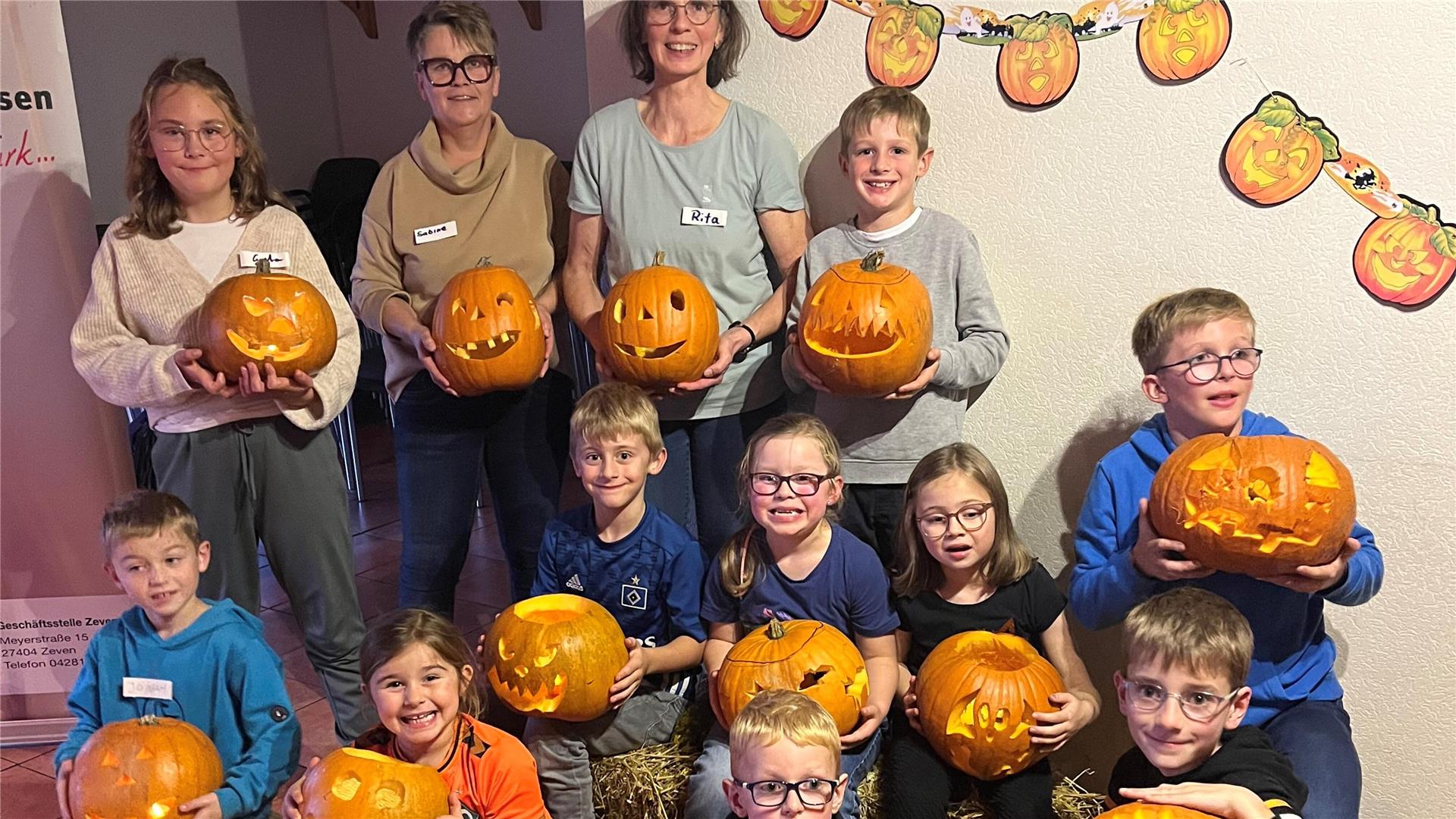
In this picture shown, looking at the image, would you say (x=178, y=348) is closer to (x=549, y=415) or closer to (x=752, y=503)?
(x=549, y=415)

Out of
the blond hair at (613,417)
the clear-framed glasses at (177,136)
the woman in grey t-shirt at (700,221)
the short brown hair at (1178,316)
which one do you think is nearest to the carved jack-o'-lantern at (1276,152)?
the short brown hair at (1178,316)

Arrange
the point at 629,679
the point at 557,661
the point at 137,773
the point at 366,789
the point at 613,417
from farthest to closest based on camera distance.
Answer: the point at 613,417, the point at 629,679, the point at 557,661, the point at 137,773, the point at 366,789

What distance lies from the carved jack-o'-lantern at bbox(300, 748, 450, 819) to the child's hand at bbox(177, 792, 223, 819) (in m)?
0.31

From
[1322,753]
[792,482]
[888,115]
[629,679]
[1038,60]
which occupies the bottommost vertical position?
[1322,753]

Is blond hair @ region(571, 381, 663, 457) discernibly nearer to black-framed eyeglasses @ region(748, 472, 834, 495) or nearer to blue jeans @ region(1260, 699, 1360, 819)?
black-framed eyeglasses @ region(748, 472, 834, 495)

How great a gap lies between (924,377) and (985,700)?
78 centimetres

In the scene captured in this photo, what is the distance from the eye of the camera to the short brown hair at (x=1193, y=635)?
1.94 meters

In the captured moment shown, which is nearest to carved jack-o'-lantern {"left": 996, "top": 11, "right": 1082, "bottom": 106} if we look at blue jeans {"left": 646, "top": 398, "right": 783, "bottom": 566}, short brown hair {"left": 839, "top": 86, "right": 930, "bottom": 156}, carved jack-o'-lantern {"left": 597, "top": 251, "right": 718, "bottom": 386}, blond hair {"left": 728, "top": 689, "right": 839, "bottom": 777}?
short brown hair {"left": 839, "top": 86, "right": 930, "bottom": 156}

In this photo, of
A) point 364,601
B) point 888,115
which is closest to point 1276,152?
point 888,115

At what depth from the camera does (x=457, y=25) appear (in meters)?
2.81

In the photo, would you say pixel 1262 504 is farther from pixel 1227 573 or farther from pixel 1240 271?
pixel 1240 271

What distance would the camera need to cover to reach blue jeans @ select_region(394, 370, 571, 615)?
2.99 m

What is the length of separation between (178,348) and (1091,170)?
2.34 meters

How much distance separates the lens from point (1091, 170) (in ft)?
9.17
